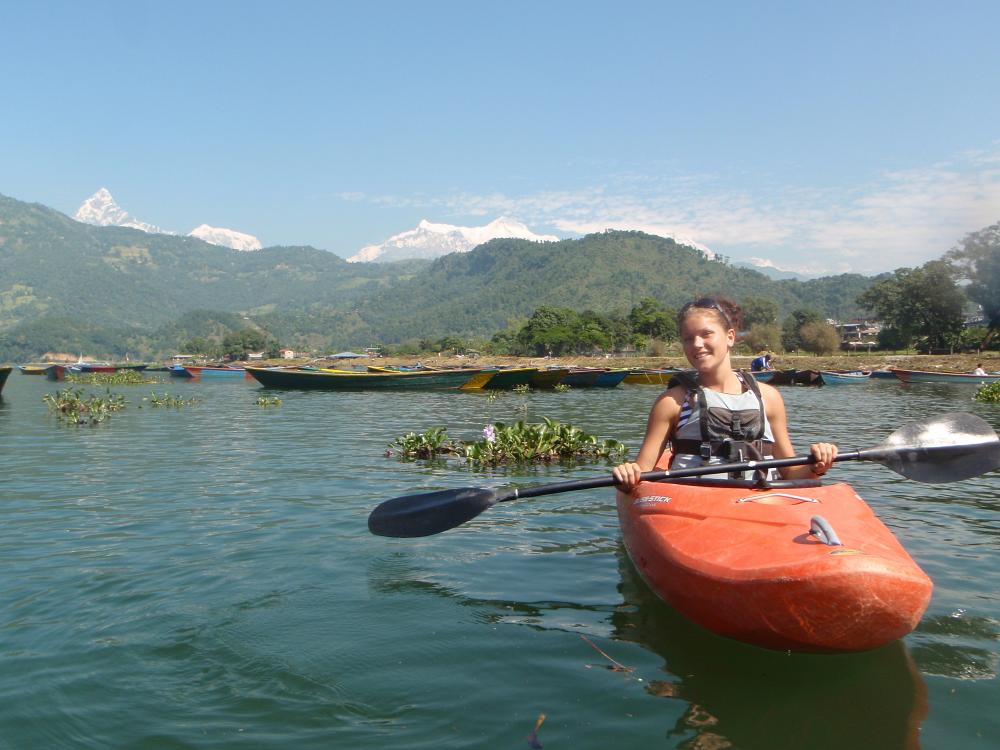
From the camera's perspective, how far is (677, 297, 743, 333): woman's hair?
517cm

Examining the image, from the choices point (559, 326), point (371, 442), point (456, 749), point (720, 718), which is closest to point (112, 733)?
point (456, 749)

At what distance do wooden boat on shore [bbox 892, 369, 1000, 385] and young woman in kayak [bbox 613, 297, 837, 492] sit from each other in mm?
34986

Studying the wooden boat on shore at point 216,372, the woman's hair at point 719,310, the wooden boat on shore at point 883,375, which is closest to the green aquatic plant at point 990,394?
the wooden boat on shore at point 883,375

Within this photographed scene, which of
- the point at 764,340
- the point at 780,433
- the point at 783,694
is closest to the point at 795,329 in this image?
the point at 764,340

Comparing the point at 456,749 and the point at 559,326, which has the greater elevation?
the point at 559,326

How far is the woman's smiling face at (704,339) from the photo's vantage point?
5090 millimetres

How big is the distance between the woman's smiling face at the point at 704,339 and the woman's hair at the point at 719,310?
23mm

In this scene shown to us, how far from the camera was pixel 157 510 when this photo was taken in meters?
8.78

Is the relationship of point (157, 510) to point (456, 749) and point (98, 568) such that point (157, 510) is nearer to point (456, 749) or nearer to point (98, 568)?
point (98, 568)

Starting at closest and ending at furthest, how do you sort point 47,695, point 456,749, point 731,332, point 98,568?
1. point 456,749
2. point 47,695
3. point 731,332
4. point 98,568

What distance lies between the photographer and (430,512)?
5.82 m

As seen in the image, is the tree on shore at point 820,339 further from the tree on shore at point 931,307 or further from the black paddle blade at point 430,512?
the black paddle blade at point 430,512

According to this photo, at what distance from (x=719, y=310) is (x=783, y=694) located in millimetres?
2438

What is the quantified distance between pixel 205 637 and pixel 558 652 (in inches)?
87.3
